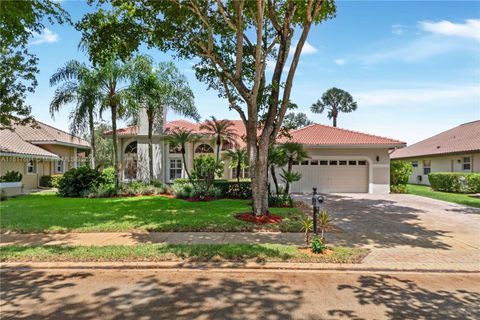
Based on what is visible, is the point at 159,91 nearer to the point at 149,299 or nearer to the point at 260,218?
the point at 260,218

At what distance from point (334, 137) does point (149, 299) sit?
19.6 m

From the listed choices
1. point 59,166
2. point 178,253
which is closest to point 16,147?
point 59,166

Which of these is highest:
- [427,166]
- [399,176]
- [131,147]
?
[131,147]

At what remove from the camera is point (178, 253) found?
281 inches

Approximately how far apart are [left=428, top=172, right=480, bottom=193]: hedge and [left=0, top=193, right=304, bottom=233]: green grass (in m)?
15.6

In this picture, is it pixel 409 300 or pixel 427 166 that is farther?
pixel 427 166

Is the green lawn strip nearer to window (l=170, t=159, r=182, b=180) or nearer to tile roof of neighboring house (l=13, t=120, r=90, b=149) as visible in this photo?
window (l=170, t=159, r=182, b=180)

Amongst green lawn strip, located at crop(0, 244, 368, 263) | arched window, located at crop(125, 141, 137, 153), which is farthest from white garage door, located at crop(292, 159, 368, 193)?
green lawn strip, located at crop(0, 244, 368, 263)

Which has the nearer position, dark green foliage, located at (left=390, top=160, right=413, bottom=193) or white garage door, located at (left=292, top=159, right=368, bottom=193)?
white garage door, located at (left=292, top=159, right=368, bottom=193)

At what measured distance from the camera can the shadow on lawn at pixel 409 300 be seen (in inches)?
180

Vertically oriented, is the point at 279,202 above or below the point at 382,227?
above

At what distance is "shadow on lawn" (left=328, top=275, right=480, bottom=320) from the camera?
457 cm

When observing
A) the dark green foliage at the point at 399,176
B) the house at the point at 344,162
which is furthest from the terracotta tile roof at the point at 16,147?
the dark green foliage at the point at 399,176

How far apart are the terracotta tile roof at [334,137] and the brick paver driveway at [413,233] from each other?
6.82 meters
